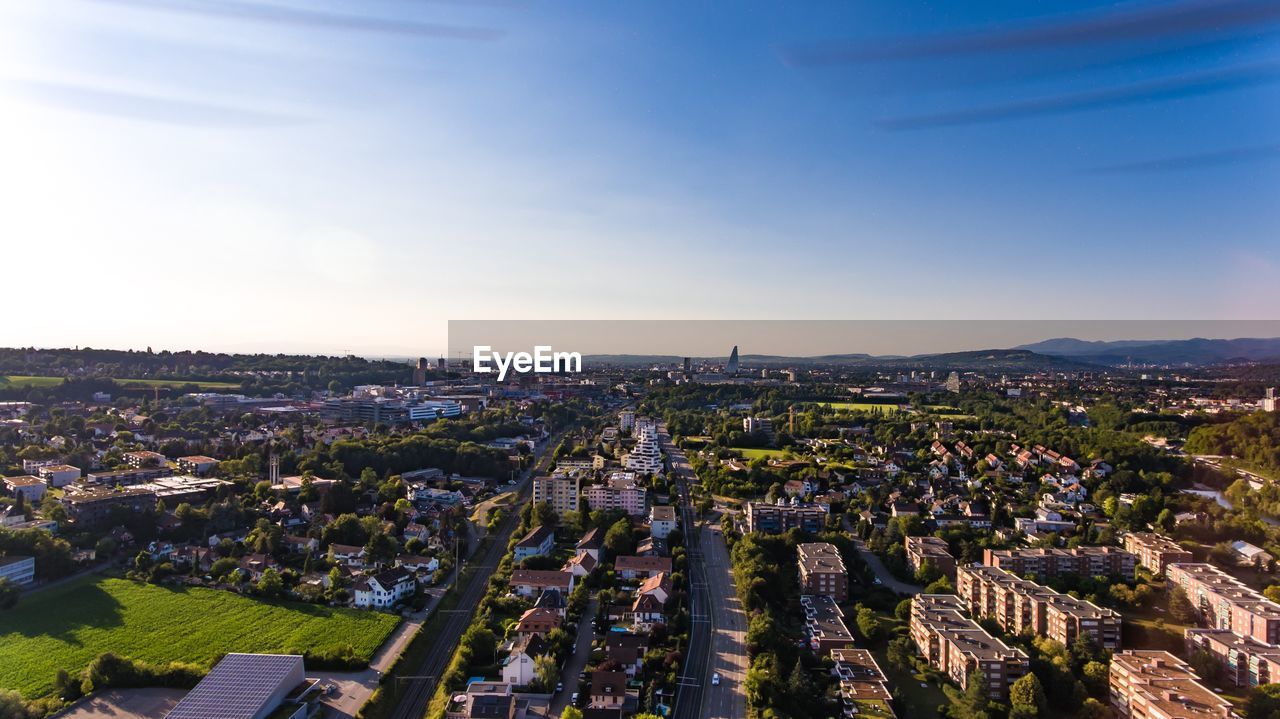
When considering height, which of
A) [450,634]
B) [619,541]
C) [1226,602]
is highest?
[1226,602]

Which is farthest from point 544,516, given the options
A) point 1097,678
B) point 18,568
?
point 1097,678

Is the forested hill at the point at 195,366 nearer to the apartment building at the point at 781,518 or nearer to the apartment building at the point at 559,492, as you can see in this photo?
the apartment building at the point at 559,492

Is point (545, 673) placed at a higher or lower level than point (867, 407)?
lower

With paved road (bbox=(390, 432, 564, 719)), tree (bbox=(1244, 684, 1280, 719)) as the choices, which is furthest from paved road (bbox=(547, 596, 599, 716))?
tree (bbox=(1244, 684, 1280, 719))

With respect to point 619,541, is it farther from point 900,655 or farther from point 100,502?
point 100,502

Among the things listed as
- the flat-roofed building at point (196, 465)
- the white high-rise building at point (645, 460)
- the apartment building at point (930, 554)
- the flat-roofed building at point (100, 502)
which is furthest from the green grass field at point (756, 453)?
the flat-roofed building at point (100, 502)

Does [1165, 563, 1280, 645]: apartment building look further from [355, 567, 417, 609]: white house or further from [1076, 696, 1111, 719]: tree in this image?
[355, 567, 417, 609]: white house
